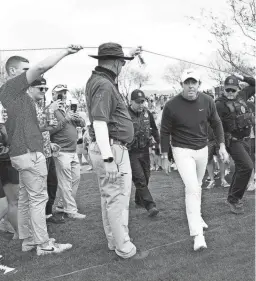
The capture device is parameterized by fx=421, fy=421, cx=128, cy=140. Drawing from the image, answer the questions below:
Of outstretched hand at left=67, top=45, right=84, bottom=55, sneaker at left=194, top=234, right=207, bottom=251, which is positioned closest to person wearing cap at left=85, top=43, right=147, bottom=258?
outstretched hand at left=67, top=45, right=84, bottom=55

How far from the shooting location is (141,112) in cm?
701

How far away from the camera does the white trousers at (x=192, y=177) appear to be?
4.62 meters

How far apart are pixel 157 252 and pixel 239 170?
2280 mm

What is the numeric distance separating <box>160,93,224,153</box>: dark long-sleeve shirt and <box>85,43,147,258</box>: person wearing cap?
0.81 metres

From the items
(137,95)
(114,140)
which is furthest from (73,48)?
(137,95)

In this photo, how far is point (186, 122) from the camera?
4.90m

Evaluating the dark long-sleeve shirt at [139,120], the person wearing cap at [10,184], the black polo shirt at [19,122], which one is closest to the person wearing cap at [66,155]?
the dark long-sleeve shirt at [139,120]

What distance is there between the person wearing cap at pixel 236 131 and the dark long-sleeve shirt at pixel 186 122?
1.28m

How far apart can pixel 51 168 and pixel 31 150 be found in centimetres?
196

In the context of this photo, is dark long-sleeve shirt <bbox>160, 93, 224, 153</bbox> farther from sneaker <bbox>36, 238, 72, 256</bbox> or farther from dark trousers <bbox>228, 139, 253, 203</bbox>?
sneaker <bbox>36, 238, 72, 256</bbox>

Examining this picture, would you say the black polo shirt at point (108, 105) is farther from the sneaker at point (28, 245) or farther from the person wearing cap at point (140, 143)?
the person wearing cap at point (140, 143)

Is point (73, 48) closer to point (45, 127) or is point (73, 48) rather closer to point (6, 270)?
point (45, 127)

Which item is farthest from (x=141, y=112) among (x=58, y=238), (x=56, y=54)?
(x=56, y=54)

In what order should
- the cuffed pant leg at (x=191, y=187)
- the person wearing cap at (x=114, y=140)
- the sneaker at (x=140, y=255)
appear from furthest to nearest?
the cuffed pant leg at (x=191, y=187)
the sneaker at (x=140, y=255)
the person wearing cap at (x=114, y=140)
